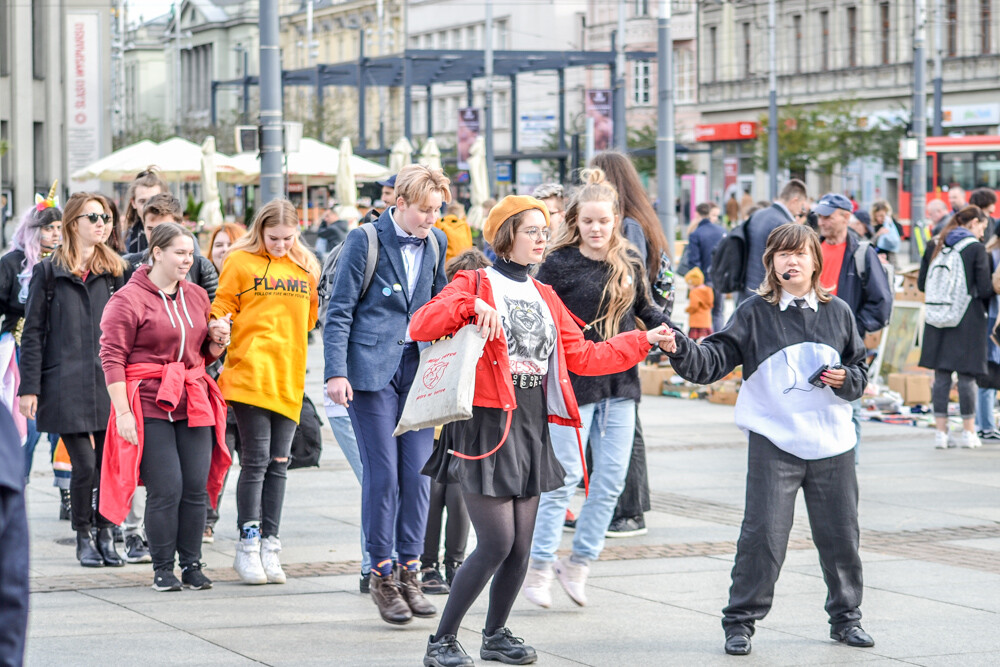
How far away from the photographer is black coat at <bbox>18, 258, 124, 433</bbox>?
25.6 feet

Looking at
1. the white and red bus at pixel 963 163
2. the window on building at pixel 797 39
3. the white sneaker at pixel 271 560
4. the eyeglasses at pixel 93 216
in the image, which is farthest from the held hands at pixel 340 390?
the window on building at pixel 797 39

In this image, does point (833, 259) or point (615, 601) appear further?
point (833, 259)

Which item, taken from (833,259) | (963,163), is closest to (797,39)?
(963,163)

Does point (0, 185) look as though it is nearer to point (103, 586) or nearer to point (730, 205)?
point (730, 205)

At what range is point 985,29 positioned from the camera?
56.8m

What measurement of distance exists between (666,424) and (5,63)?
34.6 metres

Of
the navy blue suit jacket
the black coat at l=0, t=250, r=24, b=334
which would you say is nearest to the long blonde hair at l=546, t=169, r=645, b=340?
the navy blue suit jacket

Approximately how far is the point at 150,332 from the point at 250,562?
1152mm

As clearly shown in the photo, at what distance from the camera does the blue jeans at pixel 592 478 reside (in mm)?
6801

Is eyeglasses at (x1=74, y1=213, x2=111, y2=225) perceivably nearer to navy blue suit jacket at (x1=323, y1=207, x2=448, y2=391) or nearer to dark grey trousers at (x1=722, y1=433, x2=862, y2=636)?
navy blue suit jacket at (x1=323, y1=207, x2=448, y2=391)

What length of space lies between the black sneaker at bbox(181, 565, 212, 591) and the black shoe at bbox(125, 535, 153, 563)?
2.68 feet

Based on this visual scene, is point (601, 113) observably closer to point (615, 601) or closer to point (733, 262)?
point (733, 262)

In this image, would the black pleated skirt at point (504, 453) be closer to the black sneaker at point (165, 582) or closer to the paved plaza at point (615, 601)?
the paved plaza at point (615, 601)

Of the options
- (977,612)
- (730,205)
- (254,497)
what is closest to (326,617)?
(254,497)
